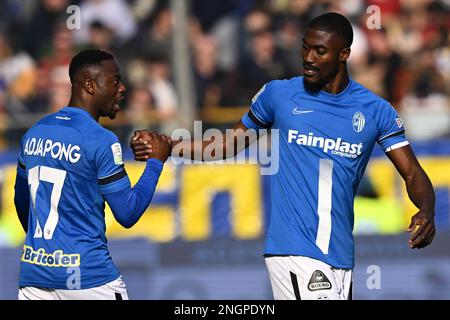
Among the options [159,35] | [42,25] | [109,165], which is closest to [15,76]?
[42,25]

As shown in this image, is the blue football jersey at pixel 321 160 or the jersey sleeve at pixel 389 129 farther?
the jersey sleeve at pixel 389 129

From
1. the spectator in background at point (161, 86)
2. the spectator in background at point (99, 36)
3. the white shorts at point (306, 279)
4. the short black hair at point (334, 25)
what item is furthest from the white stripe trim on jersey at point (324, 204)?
the spectator in background at point (99, 36)

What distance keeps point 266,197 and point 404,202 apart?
5.00ft

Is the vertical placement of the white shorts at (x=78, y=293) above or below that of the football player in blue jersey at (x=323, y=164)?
below

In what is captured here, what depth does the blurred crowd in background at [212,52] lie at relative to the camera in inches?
484

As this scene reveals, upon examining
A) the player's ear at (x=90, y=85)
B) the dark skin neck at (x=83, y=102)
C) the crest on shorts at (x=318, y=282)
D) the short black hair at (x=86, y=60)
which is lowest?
the crest on shorts at (x=318, y=282)

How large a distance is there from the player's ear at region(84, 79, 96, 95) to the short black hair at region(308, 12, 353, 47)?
1491 millimetres

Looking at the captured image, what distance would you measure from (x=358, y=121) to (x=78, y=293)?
2169 millimetres

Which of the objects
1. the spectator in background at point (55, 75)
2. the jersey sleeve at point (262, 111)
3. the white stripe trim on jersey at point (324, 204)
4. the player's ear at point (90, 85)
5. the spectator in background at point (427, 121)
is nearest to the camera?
the player's ear at point (90, 85)

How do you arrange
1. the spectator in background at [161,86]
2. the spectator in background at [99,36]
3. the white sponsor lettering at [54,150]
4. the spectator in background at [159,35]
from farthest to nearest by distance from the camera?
the spectator in background at [99,36], the spectator in background at [159,35], the spectator in background at [161,86], the white sponsor lettering at [54,150]

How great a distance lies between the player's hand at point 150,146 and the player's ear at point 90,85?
27.1 inches

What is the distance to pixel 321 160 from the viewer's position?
6.93 meters

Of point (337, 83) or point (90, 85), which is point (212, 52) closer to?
point (337, 83)

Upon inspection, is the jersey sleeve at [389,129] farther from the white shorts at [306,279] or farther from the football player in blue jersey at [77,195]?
the football player in blue jersey at [77,195]
